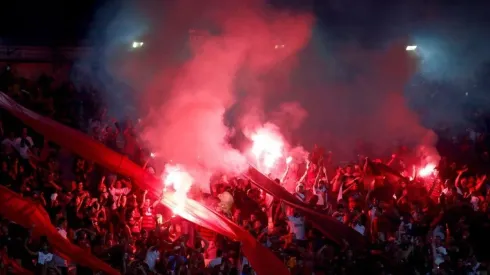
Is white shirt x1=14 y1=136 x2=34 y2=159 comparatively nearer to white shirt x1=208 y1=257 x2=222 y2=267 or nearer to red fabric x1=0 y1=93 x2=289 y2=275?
red fabric x1=0 y1=93 x2=289 y2=275

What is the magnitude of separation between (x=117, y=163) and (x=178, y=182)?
1158 mm

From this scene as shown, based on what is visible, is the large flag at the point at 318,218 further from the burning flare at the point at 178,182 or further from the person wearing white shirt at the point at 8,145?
the person wearing white shirt at the point at 8,145

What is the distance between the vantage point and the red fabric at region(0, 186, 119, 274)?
10.2m

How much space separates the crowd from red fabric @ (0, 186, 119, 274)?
14cm

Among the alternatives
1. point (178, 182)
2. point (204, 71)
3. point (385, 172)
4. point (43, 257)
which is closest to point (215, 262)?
point (178, 182)

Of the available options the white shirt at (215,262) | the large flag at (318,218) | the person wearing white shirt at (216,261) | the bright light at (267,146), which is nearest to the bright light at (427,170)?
the bright light at (267,146)

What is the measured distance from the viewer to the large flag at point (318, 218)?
11.8 meters

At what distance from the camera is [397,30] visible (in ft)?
55.7

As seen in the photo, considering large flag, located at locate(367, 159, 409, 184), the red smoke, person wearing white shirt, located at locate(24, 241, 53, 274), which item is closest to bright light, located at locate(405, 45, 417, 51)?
the red smoke

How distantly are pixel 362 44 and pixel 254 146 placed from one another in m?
4.24

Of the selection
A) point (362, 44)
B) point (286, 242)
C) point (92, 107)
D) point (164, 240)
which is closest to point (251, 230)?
point (286, 242)

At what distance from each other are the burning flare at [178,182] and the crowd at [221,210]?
1.12 feet

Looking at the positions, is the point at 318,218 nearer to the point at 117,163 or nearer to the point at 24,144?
the point at 117,163

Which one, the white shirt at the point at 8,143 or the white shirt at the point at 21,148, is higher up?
the white shirt at the point at 8,143
